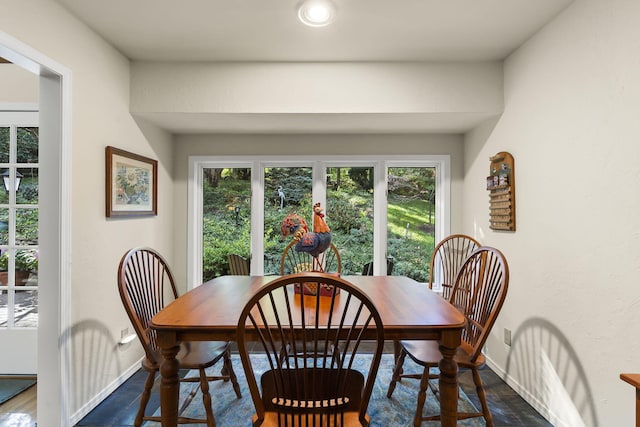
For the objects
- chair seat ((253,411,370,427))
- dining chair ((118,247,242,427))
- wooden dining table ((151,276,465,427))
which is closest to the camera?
chair seat ((253,411,370,427))

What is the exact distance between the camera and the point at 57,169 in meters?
1.88

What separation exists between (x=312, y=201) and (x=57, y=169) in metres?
2.09

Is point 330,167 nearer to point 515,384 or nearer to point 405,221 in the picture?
point 405,221

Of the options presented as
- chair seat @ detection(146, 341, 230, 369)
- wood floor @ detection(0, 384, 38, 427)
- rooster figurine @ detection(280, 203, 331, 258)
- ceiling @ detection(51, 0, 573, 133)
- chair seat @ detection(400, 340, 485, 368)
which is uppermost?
ceiling @ detection(51, 0, 573, 133)

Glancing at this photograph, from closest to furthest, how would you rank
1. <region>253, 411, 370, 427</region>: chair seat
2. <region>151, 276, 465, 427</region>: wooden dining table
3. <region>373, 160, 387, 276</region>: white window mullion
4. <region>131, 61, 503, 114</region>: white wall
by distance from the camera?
<region>253, 411, 370, 427</region>: chair seat < <region>151, 276, 465, 427</region>: wooden dining table < <region>131, 61, 503, 114</region>: white wall < <region>373, 160, 387, 276</region>: white window mullion

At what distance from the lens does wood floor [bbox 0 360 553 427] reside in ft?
6.51

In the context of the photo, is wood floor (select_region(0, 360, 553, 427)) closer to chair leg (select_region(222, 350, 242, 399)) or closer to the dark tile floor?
the dark tile floor

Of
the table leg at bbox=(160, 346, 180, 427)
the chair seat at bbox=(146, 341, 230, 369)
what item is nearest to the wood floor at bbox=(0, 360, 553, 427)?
the chair seat at bbox=(146, 341, 230, 369)

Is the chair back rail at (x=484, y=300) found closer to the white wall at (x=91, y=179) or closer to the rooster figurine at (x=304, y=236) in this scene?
the rooster figurine at (x=304, y=236)

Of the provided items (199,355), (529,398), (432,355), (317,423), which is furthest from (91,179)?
(529,398)

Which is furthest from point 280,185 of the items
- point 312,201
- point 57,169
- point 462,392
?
point 462,392

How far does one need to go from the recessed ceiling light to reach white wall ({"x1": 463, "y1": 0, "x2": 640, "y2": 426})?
1.38 m

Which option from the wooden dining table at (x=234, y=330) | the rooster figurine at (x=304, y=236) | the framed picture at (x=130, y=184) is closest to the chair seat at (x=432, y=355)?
the wooden dining table at (x=234, y=330)

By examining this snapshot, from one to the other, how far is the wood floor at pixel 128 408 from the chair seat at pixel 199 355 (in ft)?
1.95
